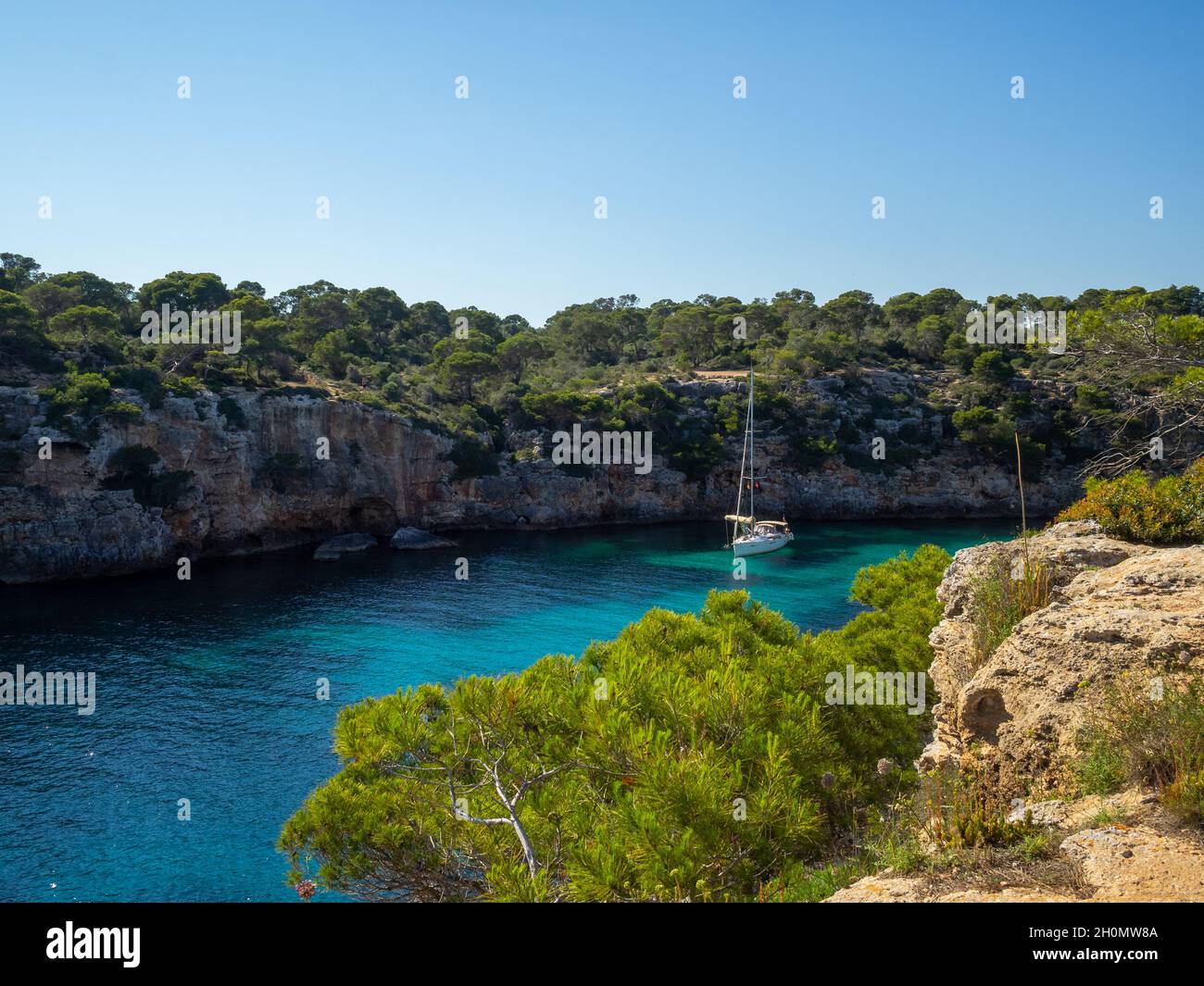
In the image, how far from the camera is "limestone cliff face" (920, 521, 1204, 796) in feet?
21.0

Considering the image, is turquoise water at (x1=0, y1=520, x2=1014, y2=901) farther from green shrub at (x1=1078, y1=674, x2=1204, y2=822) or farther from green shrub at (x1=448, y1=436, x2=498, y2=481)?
green shrub at (x1=1078, y1=674, x2=1204, y2=822)

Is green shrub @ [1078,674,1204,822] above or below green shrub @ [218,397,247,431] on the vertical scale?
below

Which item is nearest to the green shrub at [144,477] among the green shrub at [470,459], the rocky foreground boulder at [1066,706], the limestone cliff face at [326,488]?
the limestone cliff face at [326,488]

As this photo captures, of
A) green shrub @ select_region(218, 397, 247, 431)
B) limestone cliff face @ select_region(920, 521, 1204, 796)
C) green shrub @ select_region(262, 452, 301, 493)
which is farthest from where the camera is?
green shrub @ select_region(262, 452, 301, 493)

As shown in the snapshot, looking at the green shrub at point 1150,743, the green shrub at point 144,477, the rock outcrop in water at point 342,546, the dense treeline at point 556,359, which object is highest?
the dense treeline at point 556,359

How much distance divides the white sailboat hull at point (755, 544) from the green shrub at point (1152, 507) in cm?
3287

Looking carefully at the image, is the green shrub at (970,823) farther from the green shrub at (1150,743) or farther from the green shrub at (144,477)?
the green shrub at (144,477)

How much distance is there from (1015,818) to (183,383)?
46301 millimetres

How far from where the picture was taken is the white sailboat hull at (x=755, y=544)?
144 ft

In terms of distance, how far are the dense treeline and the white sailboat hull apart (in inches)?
528

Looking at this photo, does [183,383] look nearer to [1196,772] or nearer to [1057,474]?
[1196,772]

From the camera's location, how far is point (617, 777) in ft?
22.4

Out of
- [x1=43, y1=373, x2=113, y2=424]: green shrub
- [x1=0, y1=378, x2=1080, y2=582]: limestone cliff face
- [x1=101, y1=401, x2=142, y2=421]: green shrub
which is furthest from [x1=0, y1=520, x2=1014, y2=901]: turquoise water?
[x1=43, y1=373, x2=113, y2=424]: green shrub
